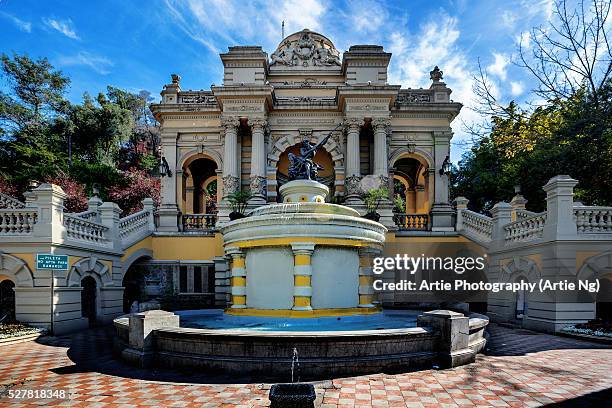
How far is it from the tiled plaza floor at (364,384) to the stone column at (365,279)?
3.19m

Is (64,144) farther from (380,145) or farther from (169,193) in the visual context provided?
(380,145)

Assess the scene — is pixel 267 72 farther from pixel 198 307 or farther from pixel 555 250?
pixel 555 250

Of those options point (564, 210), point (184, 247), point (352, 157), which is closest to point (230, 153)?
point (184, 247)

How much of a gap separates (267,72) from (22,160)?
2134 centimetres

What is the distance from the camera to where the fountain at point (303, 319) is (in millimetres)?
7098

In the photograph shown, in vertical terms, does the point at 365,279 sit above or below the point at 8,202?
below

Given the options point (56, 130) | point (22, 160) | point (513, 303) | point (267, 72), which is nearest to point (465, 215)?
point (513, 303)

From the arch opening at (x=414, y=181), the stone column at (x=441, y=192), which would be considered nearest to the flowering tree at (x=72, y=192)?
the arch opening at (x=414, y=181)

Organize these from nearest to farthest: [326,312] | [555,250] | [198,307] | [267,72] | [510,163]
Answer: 1. [326,312]
2. [555,250]
3. [198,307]
4. [267,72]
5. [510,163]

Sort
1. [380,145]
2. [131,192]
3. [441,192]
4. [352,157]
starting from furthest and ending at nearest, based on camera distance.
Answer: [131,192]
[441,192]
[352,157]
[380,145]

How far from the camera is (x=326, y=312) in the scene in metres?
10.0

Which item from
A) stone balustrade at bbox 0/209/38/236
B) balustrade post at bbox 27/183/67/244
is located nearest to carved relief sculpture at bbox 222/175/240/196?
balustrade post at bbox 27/183/67/244

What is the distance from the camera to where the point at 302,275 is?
32.3 feet

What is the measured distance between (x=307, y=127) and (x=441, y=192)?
8.70m
